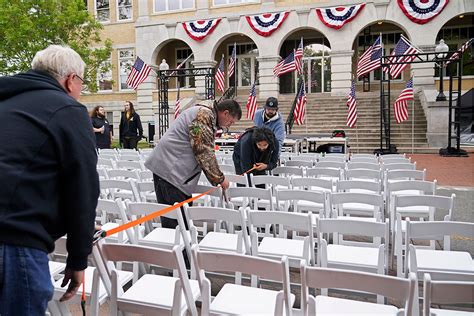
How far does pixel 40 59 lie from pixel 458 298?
251 cm

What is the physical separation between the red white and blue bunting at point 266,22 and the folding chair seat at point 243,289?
2344 centimetres

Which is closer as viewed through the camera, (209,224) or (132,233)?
(132,233)

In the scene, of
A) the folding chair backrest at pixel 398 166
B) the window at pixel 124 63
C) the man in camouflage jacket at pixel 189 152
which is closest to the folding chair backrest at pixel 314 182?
the man in camouflage jacket at pixel 189 152

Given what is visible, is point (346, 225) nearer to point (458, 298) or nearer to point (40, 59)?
point (458, 298)

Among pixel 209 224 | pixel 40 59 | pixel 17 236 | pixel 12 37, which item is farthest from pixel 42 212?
pixel 12 37

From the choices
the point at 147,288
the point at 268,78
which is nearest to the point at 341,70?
the point at 268,78

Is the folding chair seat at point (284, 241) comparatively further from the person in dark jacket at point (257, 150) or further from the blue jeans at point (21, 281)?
the person in dark jacket at point (257, 150)

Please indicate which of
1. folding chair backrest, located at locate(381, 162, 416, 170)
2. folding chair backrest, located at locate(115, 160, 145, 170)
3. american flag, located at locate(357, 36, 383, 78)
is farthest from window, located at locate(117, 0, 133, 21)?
folding chair backrest, located at locate(381, 162, 416, 170)

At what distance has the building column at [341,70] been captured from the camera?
77.5 feet

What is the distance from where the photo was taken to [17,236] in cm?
193

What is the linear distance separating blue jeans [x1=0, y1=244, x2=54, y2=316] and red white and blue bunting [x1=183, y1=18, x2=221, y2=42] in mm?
25564

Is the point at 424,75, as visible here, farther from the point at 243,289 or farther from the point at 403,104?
the point at 243,289

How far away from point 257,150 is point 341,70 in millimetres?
18482

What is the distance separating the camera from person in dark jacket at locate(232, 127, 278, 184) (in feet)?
21.2
